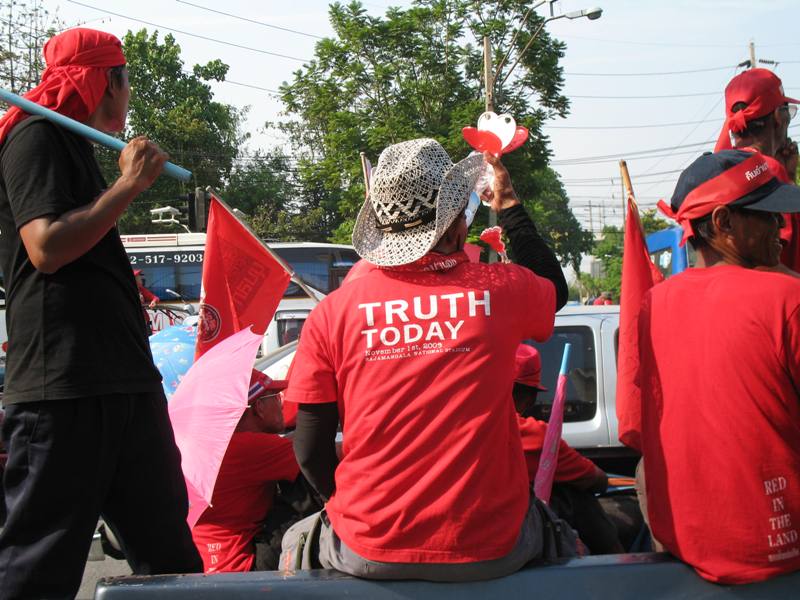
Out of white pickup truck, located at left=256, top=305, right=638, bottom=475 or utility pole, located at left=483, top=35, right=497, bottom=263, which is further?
utility pole, located at left=483, top=35, right=497, bottom=263

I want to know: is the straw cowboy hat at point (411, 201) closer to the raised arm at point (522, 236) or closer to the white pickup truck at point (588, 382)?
the raised arm at point (522, 236)

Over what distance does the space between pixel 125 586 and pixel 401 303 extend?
37.4 inches

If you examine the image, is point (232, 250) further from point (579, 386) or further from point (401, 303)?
point (579, 386)

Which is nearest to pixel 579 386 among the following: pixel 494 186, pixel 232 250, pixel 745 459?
pixel 232 250

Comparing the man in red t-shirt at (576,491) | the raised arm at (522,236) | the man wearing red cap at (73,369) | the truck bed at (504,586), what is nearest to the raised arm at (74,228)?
the man wearing red cap at (73,369)

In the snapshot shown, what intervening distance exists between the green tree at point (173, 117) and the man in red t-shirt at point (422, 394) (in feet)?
112

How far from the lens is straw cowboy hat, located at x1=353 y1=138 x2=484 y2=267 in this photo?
2359 millimetres

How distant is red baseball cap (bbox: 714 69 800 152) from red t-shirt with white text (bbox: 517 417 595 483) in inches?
50.6

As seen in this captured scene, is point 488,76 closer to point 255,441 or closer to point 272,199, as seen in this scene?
point 255,441

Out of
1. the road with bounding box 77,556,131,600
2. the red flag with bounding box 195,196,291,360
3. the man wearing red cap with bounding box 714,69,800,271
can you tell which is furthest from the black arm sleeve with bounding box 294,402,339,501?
the road with bounding box 77,556,131,600

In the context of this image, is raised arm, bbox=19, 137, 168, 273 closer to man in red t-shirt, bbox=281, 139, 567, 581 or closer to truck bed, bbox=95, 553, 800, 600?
man in red t-shirt, bbox=281, 139, 567, 581

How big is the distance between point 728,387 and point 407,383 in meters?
0.77

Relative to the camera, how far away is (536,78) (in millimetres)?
23797

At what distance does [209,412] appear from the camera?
3107 millimetres
